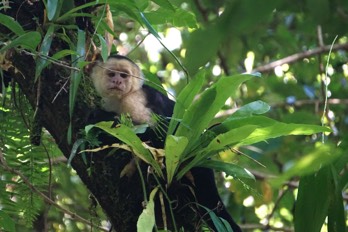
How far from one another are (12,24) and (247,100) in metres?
2.08

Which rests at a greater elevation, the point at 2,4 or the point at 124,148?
the point at 2,4

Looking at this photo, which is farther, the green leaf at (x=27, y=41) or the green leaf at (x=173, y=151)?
the green leaf at (x=27, y=41)

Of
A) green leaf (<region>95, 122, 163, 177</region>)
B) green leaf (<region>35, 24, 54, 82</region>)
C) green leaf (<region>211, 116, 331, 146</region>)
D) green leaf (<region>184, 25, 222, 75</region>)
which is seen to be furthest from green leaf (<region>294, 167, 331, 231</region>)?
green leaf (<region>184, 25, 222, 75</region>)

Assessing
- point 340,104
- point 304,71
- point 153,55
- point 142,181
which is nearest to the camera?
point 142,181

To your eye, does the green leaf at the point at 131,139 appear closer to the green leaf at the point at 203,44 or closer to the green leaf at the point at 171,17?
the green leaf at the point at 171,17

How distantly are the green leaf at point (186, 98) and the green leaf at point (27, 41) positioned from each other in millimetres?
496

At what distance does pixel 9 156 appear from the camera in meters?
2.36

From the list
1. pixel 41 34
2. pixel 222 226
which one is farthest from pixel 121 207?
pixel 41 34

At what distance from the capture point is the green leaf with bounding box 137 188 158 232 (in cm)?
154

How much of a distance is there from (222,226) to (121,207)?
321 millimetres

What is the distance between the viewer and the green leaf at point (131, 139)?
1720 millimetres

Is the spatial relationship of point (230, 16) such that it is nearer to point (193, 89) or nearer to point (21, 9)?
point (193, 89)

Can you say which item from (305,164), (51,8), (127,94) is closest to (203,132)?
(51,8)

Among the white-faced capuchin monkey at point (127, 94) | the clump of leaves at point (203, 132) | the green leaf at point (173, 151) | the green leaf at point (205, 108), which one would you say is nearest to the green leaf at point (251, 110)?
the clump of leaves at point (203, 132)
